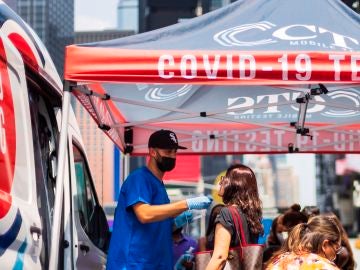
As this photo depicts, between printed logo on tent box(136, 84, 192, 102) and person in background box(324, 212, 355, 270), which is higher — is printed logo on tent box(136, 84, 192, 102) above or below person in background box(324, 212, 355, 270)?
above

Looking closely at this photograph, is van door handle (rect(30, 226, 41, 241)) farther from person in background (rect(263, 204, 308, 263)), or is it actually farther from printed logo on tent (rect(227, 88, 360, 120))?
person in background (rect(263, 204, 308, 263))

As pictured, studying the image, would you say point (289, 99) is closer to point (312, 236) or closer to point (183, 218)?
point (183, 218)

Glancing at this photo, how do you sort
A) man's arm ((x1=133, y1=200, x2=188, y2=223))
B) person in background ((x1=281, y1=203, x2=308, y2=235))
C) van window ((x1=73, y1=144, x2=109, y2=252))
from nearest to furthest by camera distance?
man's arm ((x1=133, y1=200, x2=188, y2=223)) → van window ((x1=73, y1=144, x2=109, y2=252)) → person in background ((x1=281, y1=203, x2=308, y2=235))

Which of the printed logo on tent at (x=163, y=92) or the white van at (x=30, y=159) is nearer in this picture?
the white van at (x=30, y=159)

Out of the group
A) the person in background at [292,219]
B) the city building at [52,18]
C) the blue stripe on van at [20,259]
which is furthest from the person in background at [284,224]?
the city building at [52,18]

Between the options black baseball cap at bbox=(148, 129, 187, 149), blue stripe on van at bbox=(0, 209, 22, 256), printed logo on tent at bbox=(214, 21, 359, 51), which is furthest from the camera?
printed logo on tent at bbox=(214, 21, 359, 51)

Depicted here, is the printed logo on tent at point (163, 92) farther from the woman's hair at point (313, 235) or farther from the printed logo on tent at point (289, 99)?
the woman's hair at point (313, 235)

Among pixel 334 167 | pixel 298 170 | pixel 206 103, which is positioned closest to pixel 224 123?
pixel 206 103

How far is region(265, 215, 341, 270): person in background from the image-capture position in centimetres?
336

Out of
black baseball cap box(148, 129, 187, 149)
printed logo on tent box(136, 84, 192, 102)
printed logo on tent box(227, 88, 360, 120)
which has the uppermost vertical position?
printed logo on tent box(136, 84, 192, 102)

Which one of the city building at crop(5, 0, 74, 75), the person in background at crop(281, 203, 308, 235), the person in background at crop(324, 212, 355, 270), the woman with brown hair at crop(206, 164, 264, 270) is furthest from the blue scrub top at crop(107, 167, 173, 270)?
the city building at crop(5, 0, 74, 75)

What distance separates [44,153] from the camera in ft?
13.9

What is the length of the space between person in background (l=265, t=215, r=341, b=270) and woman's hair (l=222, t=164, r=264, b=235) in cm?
32

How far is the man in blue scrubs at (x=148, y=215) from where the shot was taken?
4.09 metres
